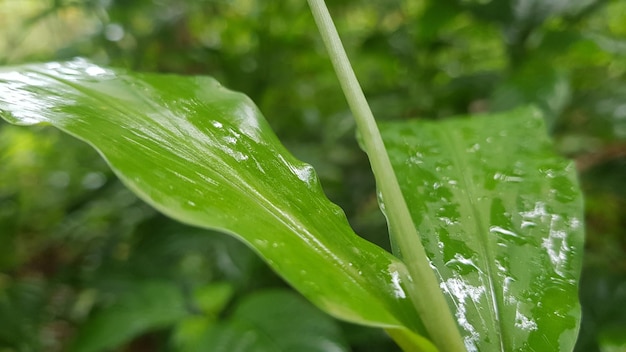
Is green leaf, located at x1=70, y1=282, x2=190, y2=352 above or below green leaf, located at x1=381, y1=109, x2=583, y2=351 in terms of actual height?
below

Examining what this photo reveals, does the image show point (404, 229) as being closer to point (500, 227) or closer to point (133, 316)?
point (500, 227)

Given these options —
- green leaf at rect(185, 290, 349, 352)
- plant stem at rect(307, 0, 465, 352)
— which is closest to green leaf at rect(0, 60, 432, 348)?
plant stem at rect(307, 0, 465, 352)

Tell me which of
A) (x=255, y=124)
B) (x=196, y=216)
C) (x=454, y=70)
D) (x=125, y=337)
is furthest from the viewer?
(x=454, y=70)

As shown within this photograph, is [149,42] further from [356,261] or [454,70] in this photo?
[356,261]

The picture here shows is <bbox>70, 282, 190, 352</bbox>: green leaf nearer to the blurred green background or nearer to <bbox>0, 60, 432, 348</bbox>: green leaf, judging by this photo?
the blurred green background

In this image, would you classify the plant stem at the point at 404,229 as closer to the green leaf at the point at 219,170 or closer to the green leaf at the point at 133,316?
the green leaf at the point at 219,170

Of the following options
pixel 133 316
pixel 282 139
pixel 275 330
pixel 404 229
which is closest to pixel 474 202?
pixel 404 229

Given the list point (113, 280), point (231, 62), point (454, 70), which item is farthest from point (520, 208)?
point (454, 70)
